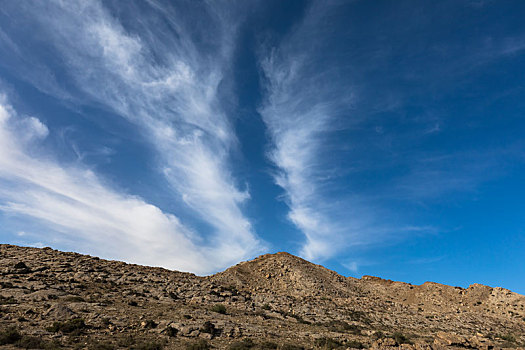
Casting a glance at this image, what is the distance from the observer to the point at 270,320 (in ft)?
96.4

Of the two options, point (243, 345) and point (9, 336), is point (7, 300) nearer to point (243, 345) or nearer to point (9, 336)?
point (9, 336)

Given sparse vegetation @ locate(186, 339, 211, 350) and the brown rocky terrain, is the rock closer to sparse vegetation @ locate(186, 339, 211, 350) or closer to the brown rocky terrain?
the brown rocky terrain

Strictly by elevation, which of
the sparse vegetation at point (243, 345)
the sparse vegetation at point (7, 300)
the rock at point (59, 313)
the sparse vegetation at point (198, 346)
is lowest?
the sparse vegetation at point (198, 346)

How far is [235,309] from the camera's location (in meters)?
33.2

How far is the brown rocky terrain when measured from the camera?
19812mm

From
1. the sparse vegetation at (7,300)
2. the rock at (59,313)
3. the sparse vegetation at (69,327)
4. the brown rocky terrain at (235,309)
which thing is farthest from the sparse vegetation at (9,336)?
the sparse vegetation at (7,300)

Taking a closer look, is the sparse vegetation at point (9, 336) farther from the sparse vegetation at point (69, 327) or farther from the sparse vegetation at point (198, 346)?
the sparse vegetation at point (198, 346)

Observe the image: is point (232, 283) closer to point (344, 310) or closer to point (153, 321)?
point (344, 310)

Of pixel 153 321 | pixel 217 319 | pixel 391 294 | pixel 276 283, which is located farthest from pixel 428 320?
pixel 153 321

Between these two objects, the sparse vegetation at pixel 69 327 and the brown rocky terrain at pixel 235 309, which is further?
the brown rocky terrain at pixel 235 309

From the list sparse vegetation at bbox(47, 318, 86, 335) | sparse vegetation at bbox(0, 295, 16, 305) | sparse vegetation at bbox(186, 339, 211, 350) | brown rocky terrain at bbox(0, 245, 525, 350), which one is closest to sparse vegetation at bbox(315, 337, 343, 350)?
brown rocky terrain at bbox(0, 245, 525, 350)

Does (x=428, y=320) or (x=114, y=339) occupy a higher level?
(x=428, y=320)

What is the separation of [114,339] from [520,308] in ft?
238

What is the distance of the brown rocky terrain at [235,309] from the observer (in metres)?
19.8
